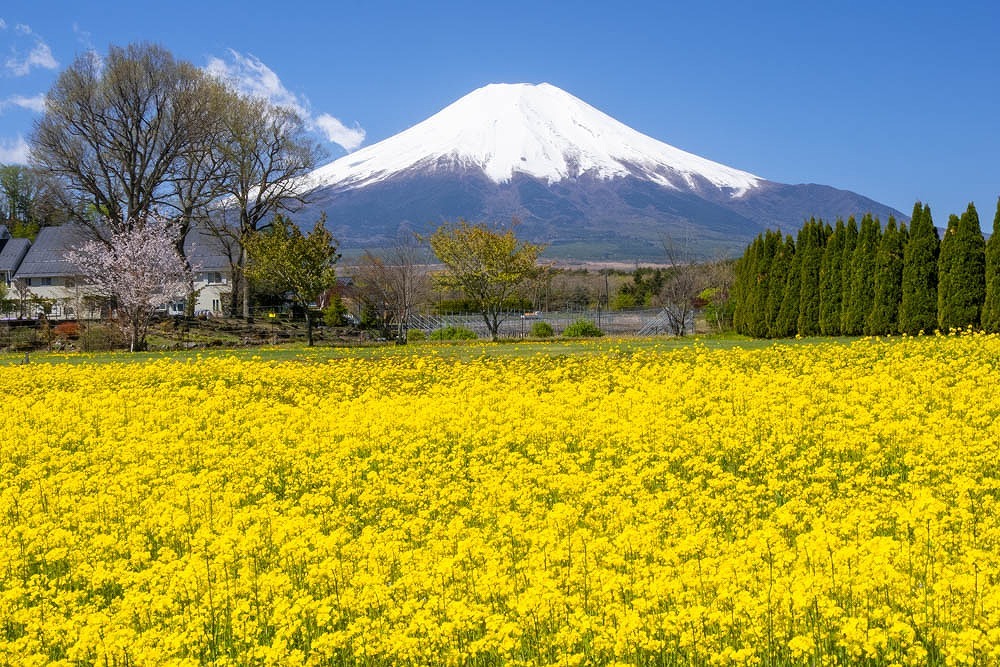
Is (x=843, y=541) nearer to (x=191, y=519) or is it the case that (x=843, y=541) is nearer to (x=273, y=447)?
(x=191, y=519)

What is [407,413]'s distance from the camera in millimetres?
12922

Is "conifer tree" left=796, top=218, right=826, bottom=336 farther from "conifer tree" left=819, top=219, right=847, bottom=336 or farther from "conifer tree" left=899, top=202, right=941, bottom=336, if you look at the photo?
"conifer tree" left=899, top=202, right=941, bottom=336

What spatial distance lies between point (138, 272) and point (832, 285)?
27.5 m

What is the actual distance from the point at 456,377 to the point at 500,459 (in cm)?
791

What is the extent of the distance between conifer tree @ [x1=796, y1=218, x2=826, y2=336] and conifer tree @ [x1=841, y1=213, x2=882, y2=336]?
165cm

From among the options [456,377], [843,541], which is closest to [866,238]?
[456,377]

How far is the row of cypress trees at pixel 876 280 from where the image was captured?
24516mm

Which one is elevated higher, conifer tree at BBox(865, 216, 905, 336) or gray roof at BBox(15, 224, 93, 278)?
gray roof at BBox(15, 224, 93, 278)

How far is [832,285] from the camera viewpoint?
28.5 m

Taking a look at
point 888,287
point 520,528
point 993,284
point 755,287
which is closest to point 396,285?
point 755,287

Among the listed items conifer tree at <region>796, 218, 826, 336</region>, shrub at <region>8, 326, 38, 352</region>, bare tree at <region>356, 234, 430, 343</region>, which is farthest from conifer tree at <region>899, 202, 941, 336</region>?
shrub at <region>8, 326, 38, 352</region>

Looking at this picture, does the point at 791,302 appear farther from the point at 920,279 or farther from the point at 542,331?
the point at 542,331

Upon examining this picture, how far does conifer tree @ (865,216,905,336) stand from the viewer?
26.3 m

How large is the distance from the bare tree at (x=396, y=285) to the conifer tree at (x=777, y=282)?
49.9ft
